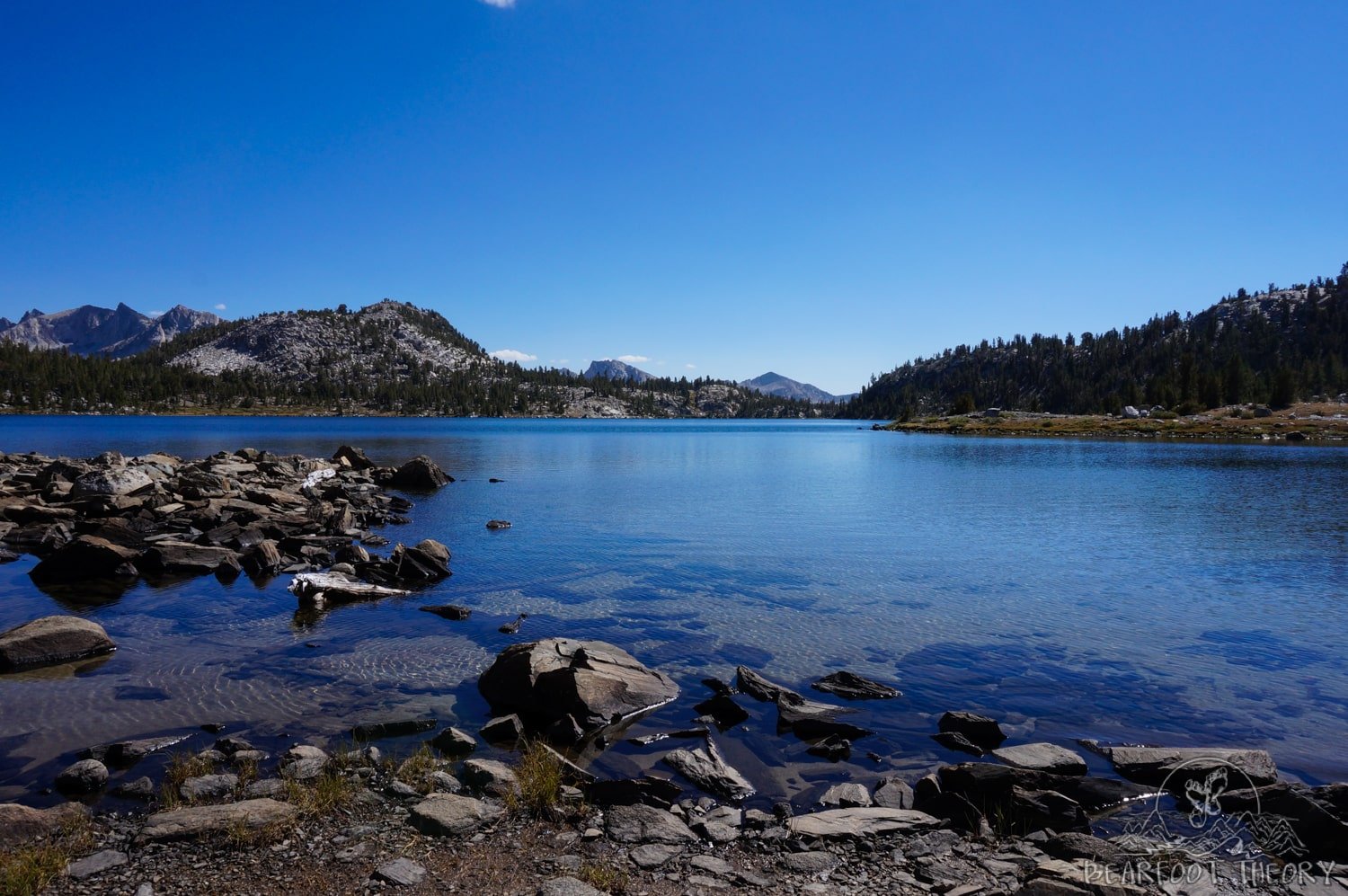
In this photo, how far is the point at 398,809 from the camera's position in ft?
34.4

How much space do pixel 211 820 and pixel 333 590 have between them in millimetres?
15926

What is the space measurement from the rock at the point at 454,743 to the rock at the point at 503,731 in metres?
0.39

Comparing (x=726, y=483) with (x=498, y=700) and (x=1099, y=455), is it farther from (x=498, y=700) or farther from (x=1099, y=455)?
(x=1099, y=455)

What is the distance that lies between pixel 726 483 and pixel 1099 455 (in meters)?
61.2

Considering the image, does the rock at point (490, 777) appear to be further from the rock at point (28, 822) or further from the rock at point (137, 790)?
the rock at point (28, 822)

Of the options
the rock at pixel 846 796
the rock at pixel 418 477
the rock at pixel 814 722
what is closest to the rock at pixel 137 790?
the rock at pixel 846 796

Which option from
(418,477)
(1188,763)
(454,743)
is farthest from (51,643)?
(418,477)

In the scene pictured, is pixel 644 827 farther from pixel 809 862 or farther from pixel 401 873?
pixel 401 873

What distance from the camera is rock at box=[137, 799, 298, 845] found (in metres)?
9.38

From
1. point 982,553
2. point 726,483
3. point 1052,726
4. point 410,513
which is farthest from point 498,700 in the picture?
point 726,483

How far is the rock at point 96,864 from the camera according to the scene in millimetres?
8430

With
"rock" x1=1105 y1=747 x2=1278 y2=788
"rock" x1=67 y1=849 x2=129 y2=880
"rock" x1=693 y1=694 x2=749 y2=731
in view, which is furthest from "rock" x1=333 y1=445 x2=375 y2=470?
"rock" x1=1105 y1=747 x2=1278 y2=788

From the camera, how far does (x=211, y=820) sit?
9.68m

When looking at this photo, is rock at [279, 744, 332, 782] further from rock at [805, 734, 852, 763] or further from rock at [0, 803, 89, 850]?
rock at [805, 734, 852, 763]
